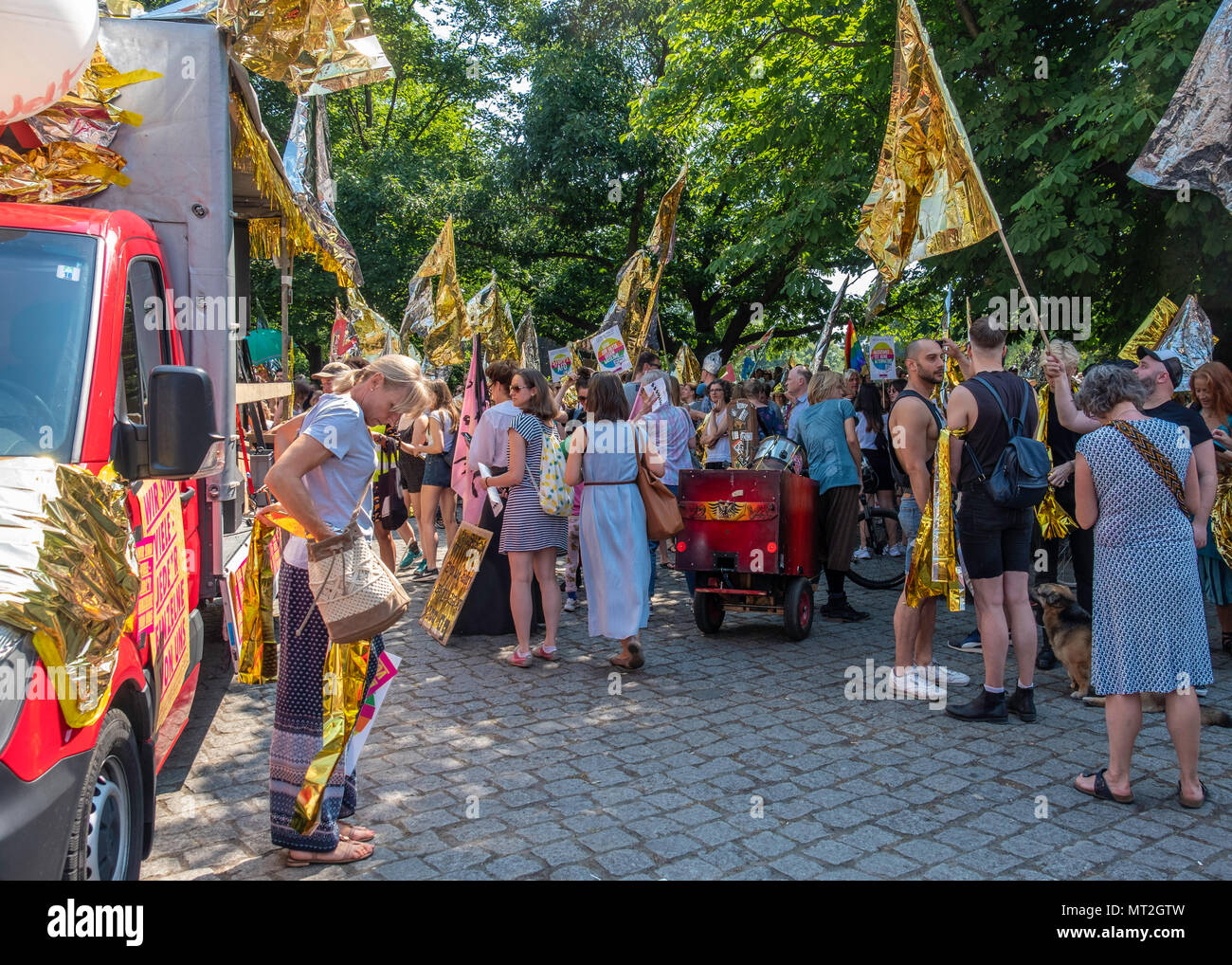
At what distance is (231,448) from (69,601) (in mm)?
2956

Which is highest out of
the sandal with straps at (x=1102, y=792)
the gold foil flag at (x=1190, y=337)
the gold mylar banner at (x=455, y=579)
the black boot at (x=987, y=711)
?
the gold foil flag at (x=1190, y=337)

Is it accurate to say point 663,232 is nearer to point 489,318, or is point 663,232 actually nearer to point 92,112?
point 489,318

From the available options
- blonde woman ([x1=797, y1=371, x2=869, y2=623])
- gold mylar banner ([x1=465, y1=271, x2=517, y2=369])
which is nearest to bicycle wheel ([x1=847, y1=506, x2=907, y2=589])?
blonde woman ([x1=797, y1=371, x2=869, y2=623])

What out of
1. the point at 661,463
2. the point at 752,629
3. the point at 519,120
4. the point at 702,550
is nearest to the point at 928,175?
the point at 661,463

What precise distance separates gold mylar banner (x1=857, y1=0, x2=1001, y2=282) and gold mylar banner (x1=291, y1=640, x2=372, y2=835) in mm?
3965

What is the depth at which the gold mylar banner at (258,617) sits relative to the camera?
4879mm

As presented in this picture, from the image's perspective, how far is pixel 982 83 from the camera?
456 inches

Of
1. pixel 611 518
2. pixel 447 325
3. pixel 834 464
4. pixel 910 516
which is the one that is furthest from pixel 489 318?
pixel 611 518

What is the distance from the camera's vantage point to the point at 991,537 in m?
5.63

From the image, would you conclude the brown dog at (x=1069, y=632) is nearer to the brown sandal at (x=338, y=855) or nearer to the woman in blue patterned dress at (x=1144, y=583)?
the woman in blue patterned dress at (x=1144, y=583)

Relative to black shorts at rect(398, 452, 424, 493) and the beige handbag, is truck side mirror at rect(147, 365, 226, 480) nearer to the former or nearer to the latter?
the beige handbag

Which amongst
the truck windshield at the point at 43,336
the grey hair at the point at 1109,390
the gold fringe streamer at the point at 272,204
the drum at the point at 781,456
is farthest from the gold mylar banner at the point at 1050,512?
the truck windshield at the point at 43,336

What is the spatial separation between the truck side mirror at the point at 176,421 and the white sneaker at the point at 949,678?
15.0 ft
